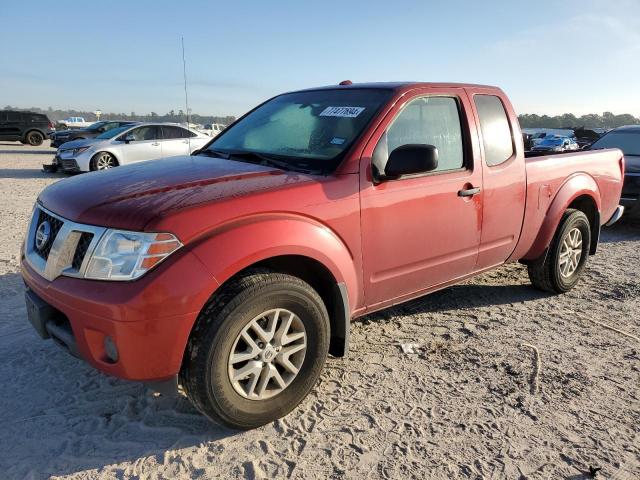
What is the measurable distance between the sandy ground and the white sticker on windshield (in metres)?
1.64

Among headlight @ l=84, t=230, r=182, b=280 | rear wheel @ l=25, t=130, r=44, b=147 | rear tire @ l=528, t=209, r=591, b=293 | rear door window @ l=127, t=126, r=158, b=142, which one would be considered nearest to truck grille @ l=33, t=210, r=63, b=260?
headlight @ l=84, t=230, r=182, b=280

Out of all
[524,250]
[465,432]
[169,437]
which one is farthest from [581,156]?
[169,437]

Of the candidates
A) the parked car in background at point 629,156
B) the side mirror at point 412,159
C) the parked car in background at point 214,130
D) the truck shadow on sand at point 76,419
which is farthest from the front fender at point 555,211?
the parked car in background at point 214,130

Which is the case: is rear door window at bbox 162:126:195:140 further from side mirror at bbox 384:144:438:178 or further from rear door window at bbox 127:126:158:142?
side mirror at bbox 384:144:438:178

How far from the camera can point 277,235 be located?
259cm

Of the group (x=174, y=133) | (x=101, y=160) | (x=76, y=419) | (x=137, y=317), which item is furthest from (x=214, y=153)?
(x=174, y=133)

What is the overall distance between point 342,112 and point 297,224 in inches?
43.4

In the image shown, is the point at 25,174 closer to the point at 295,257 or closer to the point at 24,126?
the point at 295,257

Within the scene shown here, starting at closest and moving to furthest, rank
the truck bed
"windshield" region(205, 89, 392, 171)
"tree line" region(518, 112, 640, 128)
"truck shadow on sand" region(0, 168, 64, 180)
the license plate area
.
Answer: the license plate area
"windshield" region(205, 89, 392, 171)
the truck bed
"truck shadow on sand" region(0, 168, 64, 180)
"tree line" region(518, 112, 640, 128)

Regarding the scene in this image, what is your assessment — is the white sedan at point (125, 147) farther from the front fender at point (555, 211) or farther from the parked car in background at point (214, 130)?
the front fender at point (555, 211)

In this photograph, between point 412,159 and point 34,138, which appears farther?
point 34,138

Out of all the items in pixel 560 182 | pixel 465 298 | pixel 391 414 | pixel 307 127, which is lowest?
pixel 391 414

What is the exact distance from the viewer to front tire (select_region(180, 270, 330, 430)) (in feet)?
8.00

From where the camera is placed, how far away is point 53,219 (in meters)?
2.74
